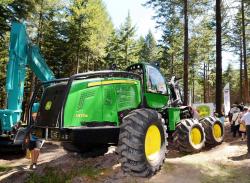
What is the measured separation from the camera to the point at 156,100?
10.0 metres

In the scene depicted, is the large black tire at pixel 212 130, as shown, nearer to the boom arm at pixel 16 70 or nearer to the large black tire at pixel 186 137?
the large black tire at pixel 186 137

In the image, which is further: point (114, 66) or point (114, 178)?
point (114, 66)

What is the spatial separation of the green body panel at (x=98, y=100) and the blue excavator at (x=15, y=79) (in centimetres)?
532

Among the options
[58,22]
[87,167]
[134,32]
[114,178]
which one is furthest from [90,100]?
[134,32]

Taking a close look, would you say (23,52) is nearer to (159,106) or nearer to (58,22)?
(159,106)

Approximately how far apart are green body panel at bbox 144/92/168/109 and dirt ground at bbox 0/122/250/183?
1.55 meters

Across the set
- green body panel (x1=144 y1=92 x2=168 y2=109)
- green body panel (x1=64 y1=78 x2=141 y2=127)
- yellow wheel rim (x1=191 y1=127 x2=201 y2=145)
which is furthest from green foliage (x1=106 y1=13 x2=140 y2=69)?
green body panel (x1=64 y1=78 x2=141 y2=127)

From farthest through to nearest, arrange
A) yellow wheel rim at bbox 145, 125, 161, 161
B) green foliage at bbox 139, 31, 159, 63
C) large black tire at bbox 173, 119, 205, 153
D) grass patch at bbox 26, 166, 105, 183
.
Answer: green foliage at bbox 139, 31, 159, 63 < large black tire at bbox 173, 119, 205, 153 < grass patch at bbox 26, 166, 105, 183 < yellow wheel rim at bbox 145, 125, 161, 161

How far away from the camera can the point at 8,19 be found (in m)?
22.4

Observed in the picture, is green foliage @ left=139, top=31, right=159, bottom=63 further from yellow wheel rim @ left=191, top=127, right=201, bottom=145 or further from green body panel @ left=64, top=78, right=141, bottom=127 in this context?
green body panel @ left=64, top=78, right=141, bottom=127

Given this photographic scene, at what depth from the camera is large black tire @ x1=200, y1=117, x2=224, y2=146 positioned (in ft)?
40.7

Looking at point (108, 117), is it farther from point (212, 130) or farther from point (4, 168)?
point (212, 130)

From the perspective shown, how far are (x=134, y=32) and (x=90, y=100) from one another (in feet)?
128

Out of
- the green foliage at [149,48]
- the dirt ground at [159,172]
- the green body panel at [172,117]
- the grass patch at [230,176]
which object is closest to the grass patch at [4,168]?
the dirt ground at [159,172]
